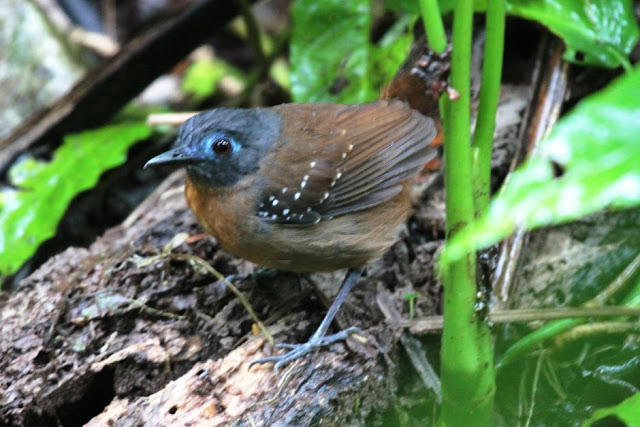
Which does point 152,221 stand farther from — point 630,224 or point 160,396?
point 630,224

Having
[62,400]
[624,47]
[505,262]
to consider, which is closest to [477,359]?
[505,262]

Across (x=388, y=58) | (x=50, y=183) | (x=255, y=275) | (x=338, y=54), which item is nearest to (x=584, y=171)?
(x=255, y=275)

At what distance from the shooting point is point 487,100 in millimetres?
2488

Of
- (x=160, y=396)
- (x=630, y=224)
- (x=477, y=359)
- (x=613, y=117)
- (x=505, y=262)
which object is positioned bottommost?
(x=630, y=224)

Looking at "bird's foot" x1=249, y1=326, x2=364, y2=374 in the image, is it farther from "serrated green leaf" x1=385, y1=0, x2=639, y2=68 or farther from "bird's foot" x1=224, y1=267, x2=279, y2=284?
"serrated green leaf" x1=385, y1=0, x2=639, y2=68

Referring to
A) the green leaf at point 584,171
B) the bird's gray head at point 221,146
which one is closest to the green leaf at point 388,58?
the bird's gray head at point 221,146

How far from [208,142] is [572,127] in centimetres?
218

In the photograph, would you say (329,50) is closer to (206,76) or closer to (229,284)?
(206,76)

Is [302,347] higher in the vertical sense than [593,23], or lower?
lower

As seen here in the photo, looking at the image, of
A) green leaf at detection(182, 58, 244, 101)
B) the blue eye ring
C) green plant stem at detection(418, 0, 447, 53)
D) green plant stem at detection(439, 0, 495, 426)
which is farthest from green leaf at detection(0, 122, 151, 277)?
green plant stem at detection(418, 0, 447, 53)

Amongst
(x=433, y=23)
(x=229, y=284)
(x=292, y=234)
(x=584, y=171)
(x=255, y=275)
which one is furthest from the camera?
(x=255, y=275)

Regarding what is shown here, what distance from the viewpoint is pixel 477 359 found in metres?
2.53

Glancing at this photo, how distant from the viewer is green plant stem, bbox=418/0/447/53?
7.54ft

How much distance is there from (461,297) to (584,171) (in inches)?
50.9
